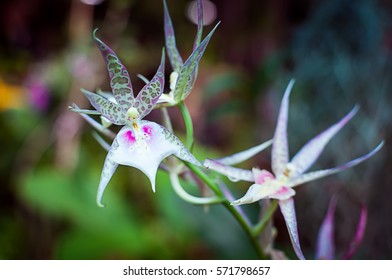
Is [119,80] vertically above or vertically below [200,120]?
below

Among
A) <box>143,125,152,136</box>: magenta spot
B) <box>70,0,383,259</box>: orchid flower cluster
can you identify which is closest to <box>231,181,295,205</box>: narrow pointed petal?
<box>70,0,383,259</box>: orchid flower cluster

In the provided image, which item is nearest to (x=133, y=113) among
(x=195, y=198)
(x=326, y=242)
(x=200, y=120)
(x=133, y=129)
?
(x=133, y=129)

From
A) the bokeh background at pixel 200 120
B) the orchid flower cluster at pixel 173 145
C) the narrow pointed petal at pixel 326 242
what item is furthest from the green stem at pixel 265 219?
the bokeh background at pixel 200 120

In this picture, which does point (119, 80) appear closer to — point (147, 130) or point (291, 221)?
point (147, 130)

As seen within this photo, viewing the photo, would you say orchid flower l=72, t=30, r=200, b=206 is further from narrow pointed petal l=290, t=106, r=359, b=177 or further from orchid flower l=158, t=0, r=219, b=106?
narrow pointed petal l=290, t=106, r=359, b=177

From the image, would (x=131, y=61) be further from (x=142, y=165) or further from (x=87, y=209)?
(x=142, y=165)

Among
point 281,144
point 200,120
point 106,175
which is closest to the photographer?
point 106,175

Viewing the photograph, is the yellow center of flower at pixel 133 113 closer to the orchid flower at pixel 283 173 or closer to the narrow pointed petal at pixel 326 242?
the orchid flower at pixel 283 173
